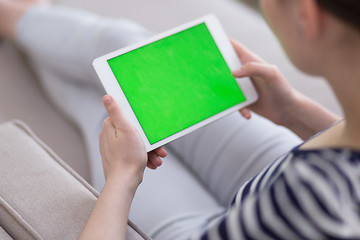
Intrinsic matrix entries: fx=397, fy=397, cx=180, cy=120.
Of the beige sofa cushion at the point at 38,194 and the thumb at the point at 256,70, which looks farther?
the thumb at the point at 256,70

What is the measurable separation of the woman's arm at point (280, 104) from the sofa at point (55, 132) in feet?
1.05

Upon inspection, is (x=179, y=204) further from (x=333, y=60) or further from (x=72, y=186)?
(x=333, y=60)

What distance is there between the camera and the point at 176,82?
2.22 feet

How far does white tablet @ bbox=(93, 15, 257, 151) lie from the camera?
0.63 meters

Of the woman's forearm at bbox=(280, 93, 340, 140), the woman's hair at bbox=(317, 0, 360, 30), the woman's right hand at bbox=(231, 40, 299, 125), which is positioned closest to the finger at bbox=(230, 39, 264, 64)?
the woman's right hand at bbox=(231, 40, 299, 125)

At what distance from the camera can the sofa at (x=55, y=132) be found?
52 cm

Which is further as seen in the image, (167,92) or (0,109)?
(0,109)

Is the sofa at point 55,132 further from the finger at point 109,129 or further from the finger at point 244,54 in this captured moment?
the finger at point 244,54

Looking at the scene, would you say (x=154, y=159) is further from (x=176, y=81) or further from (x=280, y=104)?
(x=280, y=104)

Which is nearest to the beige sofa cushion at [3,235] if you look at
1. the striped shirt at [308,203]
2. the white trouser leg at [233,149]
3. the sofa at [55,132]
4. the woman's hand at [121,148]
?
the sofa at [55,132]

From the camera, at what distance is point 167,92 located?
0.67 metres

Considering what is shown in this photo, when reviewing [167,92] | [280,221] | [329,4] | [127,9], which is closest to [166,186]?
[167,92]

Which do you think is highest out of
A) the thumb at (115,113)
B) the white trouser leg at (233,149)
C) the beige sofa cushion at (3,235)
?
the thumb at (115,113)

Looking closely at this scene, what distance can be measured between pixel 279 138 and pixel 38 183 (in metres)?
0.43
